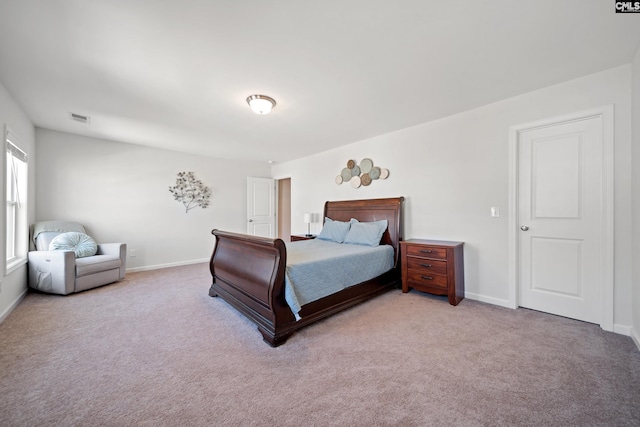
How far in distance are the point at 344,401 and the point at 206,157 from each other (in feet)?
17.8

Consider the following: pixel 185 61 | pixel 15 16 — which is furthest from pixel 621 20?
pixel 15 16

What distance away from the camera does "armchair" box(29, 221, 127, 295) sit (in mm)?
3244

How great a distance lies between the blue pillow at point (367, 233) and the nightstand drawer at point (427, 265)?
54 centimetres

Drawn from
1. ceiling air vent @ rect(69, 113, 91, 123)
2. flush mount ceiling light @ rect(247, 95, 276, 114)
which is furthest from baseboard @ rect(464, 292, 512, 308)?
ceiling air vent @ rect(69, 113, 91, 123)

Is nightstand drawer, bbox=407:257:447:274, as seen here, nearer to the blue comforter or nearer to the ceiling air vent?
the blue comforter

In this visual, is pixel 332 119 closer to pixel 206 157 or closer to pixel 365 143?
pixel 365 143

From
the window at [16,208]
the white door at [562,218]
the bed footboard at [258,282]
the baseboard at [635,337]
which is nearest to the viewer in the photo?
the baseboard at [635,337]

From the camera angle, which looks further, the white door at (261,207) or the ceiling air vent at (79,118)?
the white door at (261,207)

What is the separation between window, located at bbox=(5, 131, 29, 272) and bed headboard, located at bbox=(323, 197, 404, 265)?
14.3 ft

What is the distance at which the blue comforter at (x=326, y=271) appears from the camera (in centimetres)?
227

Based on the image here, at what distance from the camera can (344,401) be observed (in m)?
1.48

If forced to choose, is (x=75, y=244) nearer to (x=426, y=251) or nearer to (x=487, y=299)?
(x=426, y=251)

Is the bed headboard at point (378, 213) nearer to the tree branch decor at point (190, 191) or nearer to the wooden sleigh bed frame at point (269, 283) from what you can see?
the wooden sleigh bed frame at point (269, 283)

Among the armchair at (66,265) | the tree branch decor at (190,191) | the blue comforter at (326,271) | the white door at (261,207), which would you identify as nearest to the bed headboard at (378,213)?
the blue comforter at (326,271)
